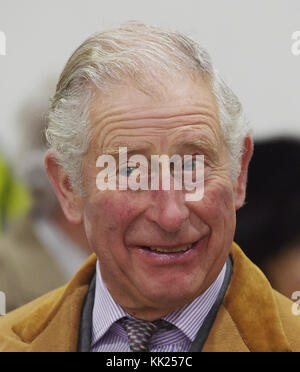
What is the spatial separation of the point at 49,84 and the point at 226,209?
1.12 m

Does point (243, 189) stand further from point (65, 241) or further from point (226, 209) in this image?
point (65, 241)

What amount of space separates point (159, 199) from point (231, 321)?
16.9 inches

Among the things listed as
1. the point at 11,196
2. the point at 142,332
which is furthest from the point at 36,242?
the point at 142,332

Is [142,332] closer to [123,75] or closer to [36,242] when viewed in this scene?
[123,75]

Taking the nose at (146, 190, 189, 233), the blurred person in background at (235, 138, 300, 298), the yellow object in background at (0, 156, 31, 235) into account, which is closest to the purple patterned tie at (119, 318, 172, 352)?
the nose at (146, 190, 189, 233)

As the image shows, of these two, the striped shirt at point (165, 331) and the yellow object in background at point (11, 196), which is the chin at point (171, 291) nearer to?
the striped shirt at point (165, 331)

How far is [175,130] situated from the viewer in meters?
1.61

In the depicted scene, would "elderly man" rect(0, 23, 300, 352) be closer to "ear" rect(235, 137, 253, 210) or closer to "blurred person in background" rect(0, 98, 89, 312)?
"ear" rect(235, 137, 253, 210)

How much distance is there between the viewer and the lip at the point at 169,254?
1640 millimetres

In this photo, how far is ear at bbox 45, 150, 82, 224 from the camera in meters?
1.83

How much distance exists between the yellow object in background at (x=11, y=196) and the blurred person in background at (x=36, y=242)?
20 millimetres

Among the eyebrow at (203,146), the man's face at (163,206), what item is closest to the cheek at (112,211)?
the man's face at (163,206)

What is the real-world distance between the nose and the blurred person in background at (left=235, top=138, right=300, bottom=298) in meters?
0.76

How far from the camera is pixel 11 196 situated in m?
2.69
